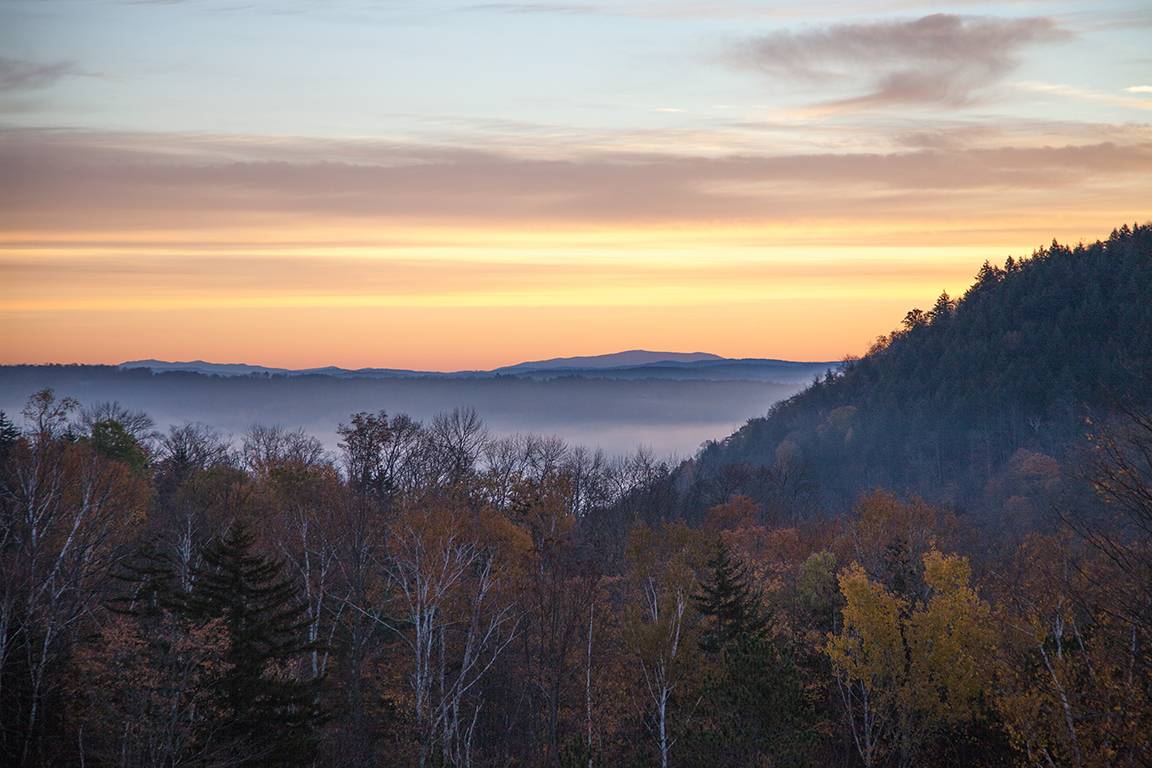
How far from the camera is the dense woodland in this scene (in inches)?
955

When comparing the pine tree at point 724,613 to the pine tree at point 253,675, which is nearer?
the pine tree at point 253,675

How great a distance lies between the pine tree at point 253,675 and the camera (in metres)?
27.2

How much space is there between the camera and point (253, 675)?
27938mm

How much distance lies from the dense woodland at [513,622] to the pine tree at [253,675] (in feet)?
0.29

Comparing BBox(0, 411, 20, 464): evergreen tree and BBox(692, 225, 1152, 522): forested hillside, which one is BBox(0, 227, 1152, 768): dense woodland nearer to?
BBox(0, 411, 20, 464): evergreen tree

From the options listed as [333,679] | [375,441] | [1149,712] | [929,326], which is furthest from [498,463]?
[929,326]

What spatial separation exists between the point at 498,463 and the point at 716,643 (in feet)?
179

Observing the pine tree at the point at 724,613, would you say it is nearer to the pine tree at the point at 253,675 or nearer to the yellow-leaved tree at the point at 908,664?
the yellow-leaved tree at the point at 908,664

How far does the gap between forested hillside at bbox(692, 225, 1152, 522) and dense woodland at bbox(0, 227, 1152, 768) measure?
49.4 meters

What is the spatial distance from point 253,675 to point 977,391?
452 feet

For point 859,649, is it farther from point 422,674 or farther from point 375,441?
point 375,441

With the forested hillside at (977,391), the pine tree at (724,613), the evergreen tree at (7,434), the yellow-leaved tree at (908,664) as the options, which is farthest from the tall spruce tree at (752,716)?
the forested hillside at (977,391)

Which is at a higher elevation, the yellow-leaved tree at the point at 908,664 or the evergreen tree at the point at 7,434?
the evergreen tree at the point at 7,434

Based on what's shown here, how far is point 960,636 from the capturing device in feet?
116
